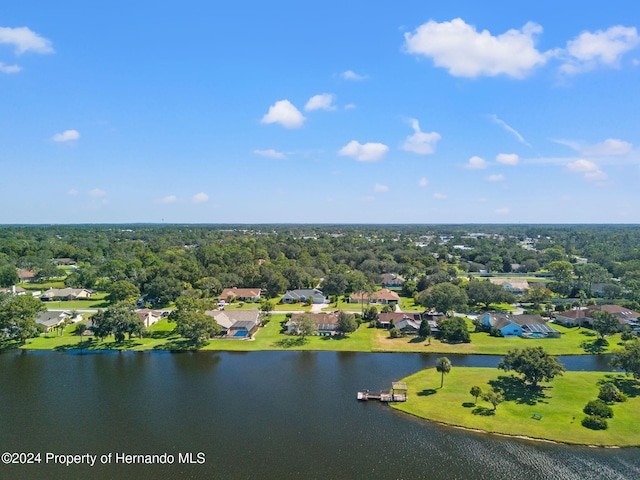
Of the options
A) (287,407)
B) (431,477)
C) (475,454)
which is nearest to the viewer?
(431,477)

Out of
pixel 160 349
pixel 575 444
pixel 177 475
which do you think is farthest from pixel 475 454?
pixel 160 349

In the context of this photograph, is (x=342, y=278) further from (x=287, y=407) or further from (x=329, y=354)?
(x=287, y=407)

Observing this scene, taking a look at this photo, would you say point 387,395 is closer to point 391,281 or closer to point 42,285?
point 391,281

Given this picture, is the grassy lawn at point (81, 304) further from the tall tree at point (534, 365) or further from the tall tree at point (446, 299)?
the tall tree at point (534, 365)

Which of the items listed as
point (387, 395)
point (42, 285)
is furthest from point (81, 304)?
point (387, 395)

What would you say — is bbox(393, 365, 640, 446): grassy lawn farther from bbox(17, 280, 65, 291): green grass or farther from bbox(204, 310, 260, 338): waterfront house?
bbox(17, 280, 65, 291): green grass

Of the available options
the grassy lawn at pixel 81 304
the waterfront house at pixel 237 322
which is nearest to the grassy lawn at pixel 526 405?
the waterfront house at pixel 237 322
